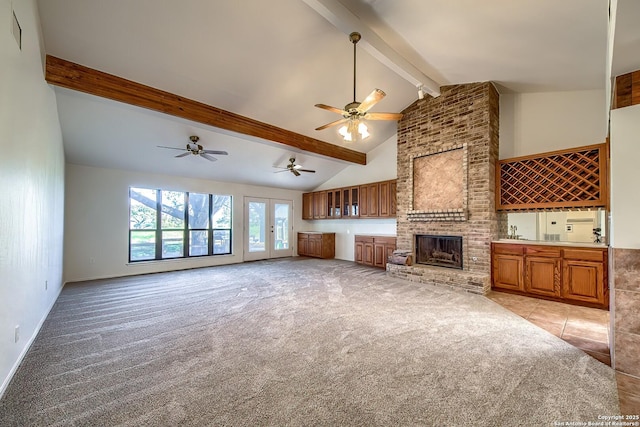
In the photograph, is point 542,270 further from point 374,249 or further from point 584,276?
point 374,249

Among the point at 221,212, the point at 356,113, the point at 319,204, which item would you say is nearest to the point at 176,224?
the point at 221,212

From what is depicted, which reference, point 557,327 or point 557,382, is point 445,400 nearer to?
point 557,382

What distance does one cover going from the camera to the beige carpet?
1.72m

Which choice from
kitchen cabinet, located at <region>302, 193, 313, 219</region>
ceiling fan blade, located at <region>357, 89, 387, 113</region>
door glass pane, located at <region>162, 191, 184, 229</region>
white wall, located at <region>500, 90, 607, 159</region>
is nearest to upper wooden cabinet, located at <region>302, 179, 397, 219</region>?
kitchen cabinet, located at <region>302, 193, 313, 219</region>

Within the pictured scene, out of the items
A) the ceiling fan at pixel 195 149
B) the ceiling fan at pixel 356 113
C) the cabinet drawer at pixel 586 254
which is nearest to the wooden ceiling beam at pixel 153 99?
the ceiling fan at pixel 195 149

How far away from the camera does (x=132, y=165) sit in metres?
6.04

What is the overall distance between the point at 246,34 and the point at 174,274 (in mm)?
5389

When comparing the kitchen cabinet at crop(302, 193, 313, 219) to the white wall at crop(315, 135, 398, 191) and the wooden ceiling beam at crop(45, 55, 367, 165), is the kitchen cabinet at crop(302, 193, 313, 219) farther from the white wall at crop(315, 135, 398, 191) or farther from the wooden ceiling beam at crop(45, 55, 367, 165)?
the wooden ceiling beam at crop(45, 55, 367, 165)

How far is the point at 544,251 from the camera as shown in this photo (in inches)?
168

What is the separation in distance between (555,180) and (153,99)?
651cm

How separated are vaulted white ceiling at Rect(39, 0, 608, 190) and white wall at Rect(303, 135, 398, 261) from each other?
74.3 inches

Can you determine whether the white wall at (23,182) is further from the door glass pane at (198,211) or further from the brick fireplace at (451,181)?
the brick fireplace at (451,181)

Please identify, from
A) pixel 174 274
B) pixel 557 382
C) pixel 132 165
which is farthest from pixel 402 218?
pixel 132 165

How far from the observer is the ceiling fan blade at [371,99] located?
3072 millimetres
